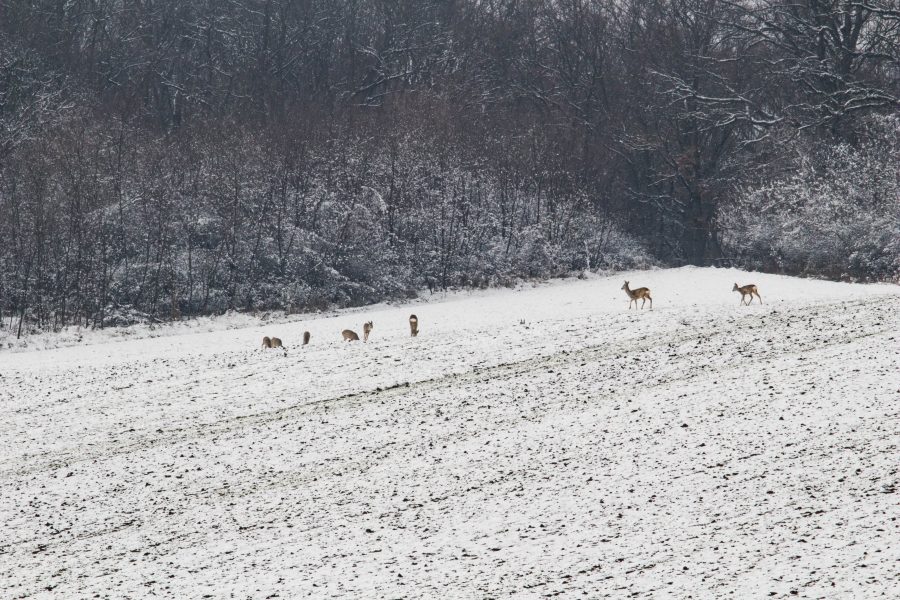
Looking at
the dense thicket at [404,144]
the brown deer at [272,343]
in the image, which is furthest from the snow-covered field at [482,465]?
the dense thicket at [404,144]

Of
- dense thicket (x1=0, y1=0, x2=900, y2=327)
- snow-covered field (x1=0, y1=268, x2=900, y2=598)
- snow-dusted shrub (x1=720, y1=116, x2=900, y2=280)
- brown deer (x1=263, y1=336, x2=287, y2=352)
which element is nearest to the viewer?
snow-covered field (x1=0, y1=268, x2=900, y2=598)

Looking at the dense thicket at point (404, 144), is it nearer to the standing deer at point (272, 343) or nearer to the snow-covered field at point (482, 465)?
the standing deer at point (272, 343)

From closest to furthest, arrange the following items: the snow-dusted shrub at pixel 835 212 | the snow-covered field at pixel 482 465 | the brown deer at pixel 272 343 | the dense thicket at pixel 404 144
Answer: the snow-covered field at pixel 482 465 → the brown deer at pixel 272 343 → the dense thicket at pixel 404 144 → the snow-dusted shrub at pixel 835 212

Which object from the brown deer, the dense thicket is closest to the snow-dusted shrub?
the dense thicket

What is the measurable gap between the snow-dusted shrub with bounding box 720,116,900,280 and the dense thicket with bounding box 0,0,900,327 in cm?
14

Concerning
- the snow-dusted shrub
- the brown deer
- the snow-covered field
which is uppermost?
the snow-dusted shrub

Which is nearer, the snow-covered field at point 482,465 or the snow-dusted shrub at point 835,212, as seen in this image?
the snow-covered field at point 482,465

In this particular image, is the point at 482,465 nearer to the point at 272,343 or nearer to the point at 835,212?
the point at 272,343

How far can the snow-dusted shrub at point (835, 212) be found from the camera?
41.4 metres

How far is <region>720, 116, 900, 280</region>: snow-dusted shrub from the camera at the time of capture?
4141 centimetres

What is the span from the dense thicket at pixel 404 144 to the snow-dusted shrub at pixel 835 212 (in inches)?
5.4

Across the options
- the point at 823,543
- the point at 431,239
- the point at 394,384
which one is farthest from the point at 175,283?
the point at 823,543

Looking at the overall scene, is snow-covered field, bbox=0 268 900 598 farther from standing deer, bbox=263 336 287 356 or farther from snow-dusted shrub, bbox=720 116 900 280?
snow-dusted shrub, bbox=720 116 900 280

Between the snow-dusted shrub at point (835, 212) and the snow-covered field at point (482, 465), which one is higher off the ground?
the snow-dusted shrub at point (835, 212)
